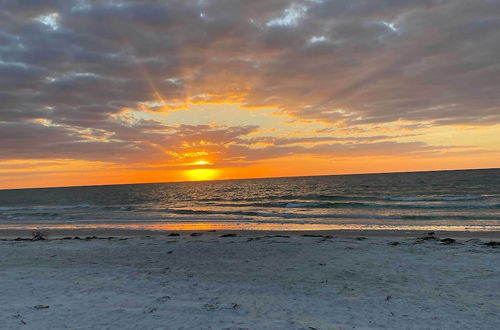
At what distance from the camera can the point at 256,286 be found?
30.1 feet

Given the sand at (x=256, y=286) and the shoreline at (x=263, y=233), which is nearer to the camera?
the sand at (x=256, y=286)

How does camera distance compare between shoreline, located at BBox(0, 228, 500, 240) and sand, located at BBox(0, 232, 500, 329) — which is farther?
shoreline, located at BBox(0, 228, 500, 240)

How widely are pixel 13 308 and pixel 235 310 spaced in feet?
16.3

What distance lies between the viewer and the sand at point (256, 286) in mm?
6695

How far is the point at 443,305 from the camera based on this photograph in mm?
7426

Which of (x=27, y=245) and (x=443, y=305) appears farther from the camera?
(x=27, y=245)

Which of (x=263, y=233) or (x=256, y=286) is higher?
(x=256, y=286)

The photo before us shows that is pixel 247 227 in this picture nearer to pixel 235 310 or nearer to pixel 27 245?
pixel 27 245

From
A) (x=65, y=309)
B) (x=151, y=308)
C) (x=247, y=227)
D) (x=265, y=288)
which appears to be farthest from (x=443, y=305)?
(x=247, y=227)

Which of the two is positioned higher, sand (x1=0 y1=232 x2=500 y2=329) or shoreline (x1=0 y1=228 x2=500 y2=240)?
sand (x1=0 y1=232 x2=500 y2=329)

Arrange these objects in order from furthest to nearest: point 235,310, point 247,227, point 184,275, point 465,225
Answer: point 247,227 → point 465,225 → point 184,275 → point 235,310

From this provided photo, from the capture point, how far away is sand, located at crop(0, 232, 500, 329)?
6.70 meters

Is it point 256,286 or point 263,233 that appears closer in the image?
point 256,286

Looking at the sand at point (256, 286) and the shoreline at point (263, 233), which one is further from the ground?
the sand at point (256, 286)
